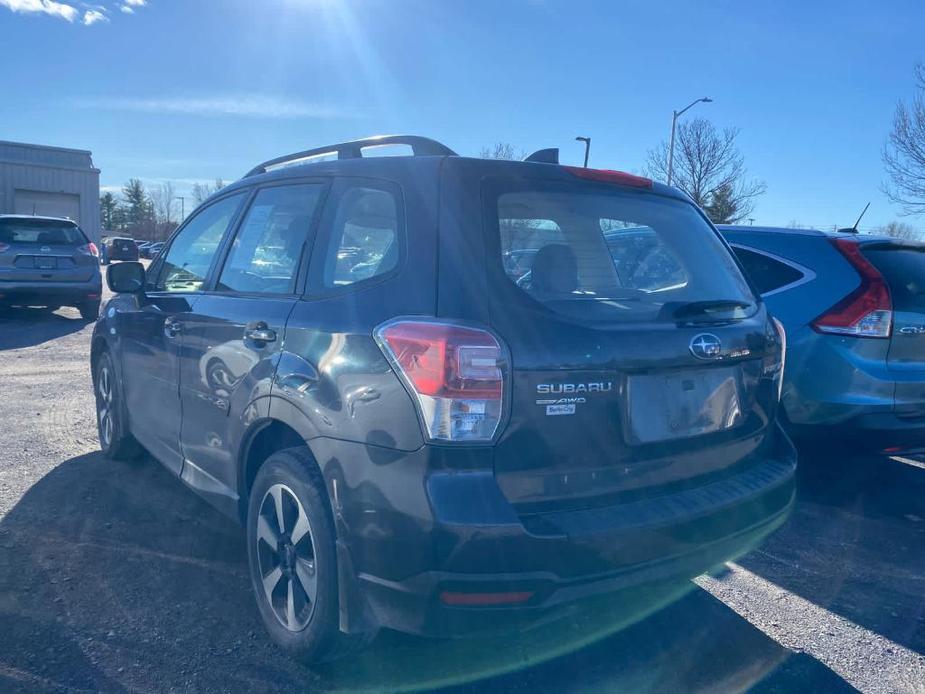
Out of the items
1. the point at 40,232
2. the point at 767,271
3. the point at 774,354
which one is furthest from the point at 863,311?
the point at 40,232

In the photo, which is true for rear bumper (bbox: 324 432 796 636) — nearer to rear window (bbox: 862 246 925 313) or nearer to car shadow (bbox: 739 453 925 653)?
car shadow (bbox: 739 453 925 653)

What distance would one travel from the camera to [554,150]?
3.04 metres

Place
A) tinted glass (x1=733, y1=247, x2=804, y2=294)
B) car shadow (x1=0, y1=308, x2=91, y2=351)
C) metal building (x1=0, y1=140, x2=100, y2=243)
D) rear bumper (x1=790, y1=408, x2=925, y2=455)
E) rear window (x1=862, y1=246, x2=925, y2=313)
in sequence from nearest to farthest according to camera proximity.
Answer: rear bumper (x1=790, y1=408, x2=925, y2=455) < rear window (x1=862, y1=246, x2=925, y2=313) < tinted glass (x1=733, y1=247, x2=804, y2=294) < car shadow (x1=0, y1=308, x2=91, y2=351) < metal building (x1=0, y1=140, x2=100, y2=243)

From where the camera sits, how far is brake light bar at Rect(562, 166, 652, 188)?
2.77 metres

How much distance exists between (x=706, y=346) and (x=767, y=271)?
2561 millimetres

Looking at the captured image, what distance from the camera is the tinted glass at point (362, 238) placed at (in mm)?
2586

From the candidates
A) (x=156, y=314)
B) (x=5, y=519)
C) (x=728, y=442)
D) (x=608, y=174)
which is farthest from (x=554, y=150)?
(x=5, y=519)

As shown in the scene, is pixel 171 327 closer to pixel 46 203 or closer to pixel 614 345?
pixel 614 345

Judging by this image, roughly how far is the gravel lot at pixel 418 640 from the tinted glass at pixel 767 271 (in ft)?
4.55

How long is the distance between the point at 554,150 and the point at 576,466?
1.33m

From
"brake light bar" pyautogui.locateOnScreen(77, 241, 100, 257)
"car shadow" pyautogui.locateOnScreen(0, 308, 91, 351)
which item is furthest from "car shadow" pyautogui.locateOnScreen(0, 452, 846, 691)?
"brake light bar" pyautogui.locateOnScreen(77, 241, 100, 257)

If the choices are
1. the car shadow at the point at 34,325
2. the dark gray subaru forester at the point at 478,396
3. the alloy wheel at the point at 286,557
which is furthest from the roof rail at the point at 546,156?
the car shadow at the point at 34,325

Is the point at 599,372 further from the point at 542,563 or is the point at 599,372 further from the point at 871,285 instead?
the point at 871,285

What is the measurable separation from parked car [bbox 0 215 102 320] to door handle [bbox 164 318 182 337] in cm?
944
